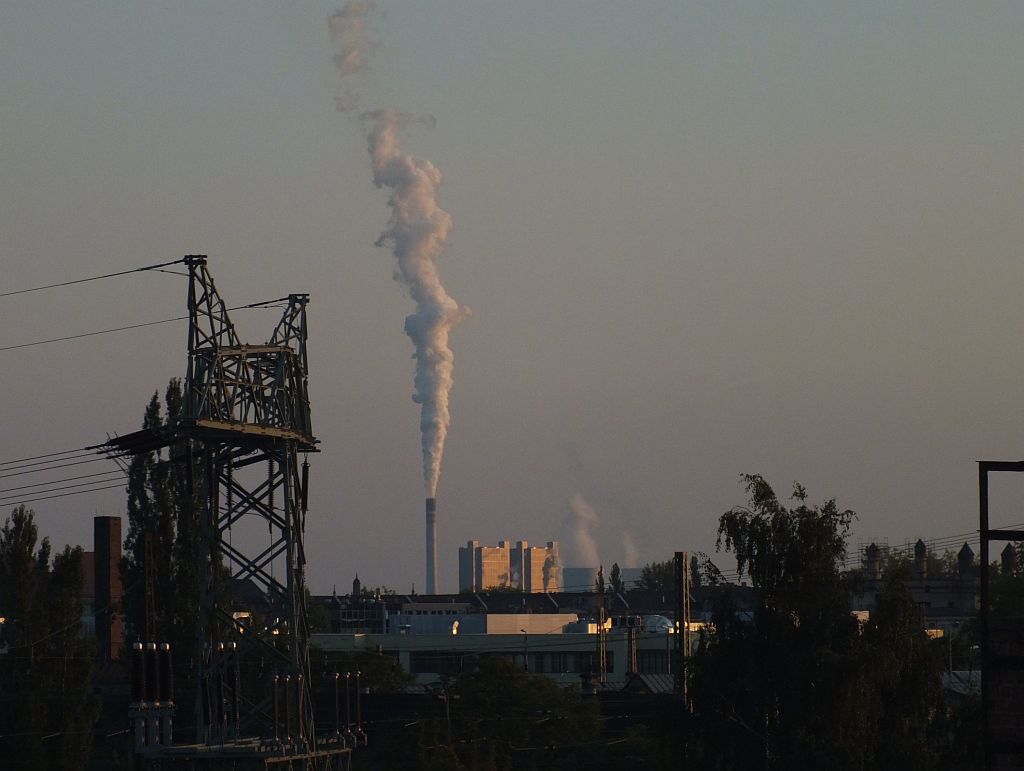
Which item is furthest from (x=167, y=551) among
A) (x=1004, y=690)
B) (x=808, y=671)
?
(x=1004, y=690)

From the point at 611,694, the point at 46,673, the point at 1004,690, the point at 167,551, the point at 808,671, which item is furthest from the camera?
the point at 611,694

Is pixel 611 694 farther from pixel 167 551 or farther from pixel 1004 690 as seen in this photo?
pixel 1004 690

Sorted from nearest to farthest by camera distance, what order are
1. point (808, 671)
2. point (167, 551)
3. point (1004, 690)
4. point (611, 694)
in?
point (1004, 690) < point (808, 671) < point (167, 551) < point (611, 694)

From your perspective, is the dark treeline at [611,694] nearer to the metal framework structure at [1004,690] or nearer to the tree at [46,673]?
the tree at [46,673]

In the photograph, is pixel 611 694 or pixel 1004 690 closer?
pixel 1004 690

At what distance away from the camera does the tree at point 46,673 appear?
64.6 meters

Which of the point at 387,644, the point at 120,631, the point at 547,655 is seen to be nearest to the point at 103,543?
the point at 120,631

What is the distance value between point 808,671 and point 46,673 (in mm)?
32197

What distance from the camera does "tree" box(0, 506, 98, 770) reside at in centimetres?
6462

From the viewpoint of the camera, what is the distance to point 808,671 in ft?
151

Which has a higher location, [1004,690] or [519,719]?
[1004,690]

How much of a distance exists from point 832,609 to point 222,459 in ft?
54.9

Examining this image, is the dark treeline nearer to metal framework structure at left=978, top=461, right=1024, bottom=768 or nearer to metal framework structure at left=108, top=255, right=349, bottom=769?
metal framework structure at left=108, top=255, right=349, bottom=769

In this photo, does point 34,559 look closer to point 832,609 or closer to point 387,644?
point 832,609
